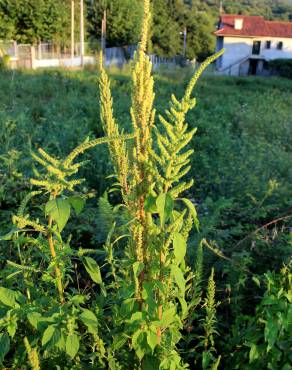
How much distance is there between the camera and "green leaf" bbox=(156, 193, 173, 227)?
1.37 meters

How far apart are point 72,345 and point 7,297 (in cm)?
30

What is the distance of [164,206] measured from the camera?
1.38 metres

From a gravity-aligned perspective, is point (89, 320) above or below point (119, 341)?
above

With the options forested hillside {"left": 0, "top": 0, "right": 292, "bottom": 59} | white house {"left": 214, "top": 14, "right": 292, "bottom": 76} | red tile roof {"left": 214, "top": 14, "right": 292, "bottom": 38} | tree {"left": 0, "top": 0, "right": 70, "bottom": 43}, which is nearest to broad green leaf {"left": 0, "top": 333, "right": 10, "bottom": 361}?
forested hillside {"left": 0, "top": 0, "right": 292, "bottom": 59}

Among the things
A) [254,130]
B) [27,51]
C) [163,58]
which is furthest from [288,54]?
[254,130]

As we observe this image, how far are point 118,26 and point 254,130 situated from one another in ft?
101

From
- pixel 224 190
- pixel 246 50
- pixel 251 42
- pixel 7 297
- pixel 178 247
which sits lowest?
pixel 224 190

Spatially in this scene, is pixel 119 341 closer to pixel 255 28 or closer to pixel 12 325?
pixel 12 325

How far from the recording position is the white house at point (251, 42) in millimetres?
39438

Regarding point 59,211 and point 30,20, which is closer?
point 59,211

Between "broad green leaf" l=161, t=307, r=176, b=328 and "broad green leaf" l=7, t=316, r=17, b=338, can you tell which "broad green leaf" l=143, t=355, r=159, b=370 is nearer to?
"broad green leaf" l=161, t=307, r=176, b=328

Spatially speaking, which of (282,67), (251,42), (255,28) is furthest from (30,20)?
(255,28)

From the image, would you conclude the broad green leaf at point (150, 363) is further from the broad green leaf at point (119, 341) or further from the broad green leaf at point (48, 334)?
the broad green leaf at point (48, 334)

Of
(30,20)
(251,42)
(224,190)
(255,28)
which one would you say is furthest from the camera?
(251,42)
